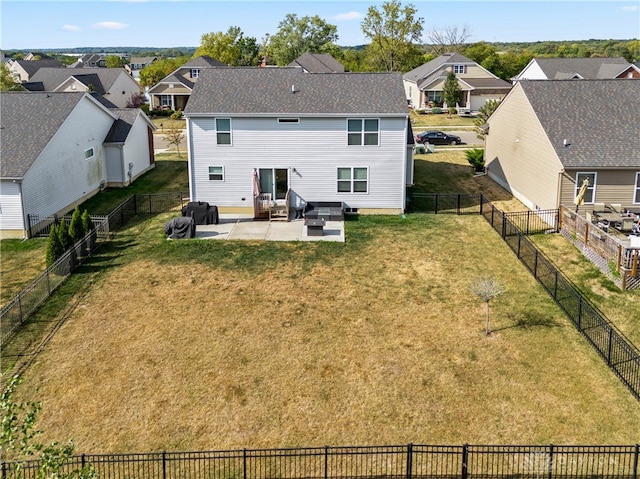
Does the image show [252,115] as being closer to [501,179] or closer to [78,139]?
[78,139]

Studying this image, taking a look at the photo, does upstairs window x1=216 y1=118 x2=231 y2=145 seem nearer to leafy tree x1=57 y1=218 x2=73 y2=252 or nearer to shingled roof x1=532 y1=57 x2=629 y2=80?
leafy tree x1=57 y1=218 x2=73 y2=252

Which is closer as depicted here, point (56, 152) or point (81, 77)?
point (56, 152)

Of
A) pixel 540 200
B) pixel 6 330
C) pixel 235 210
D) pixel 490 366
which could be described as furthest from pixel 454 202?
pixel 6 330

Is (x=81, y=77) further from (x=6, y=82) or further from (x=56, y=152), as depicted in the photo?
(x=56, y=152)

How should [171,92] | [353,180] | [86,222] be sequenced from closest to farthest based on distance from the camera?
[86,222]
[353,180]
[171,92]

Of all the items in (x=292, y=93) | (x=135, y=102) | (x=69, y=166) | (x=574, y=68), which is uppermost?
(x=574, y=68)

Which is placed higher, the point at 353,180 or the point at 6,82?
the point at 6,82

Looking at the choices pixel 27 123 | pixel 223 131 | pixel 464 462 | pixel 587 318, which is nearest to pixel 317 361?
pixel 464 462

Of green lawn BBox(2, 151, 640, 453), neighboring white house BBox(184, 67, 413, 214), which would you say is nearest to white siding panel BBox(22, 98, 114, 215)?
green lawn BBox(2, 151, 640, 453)
